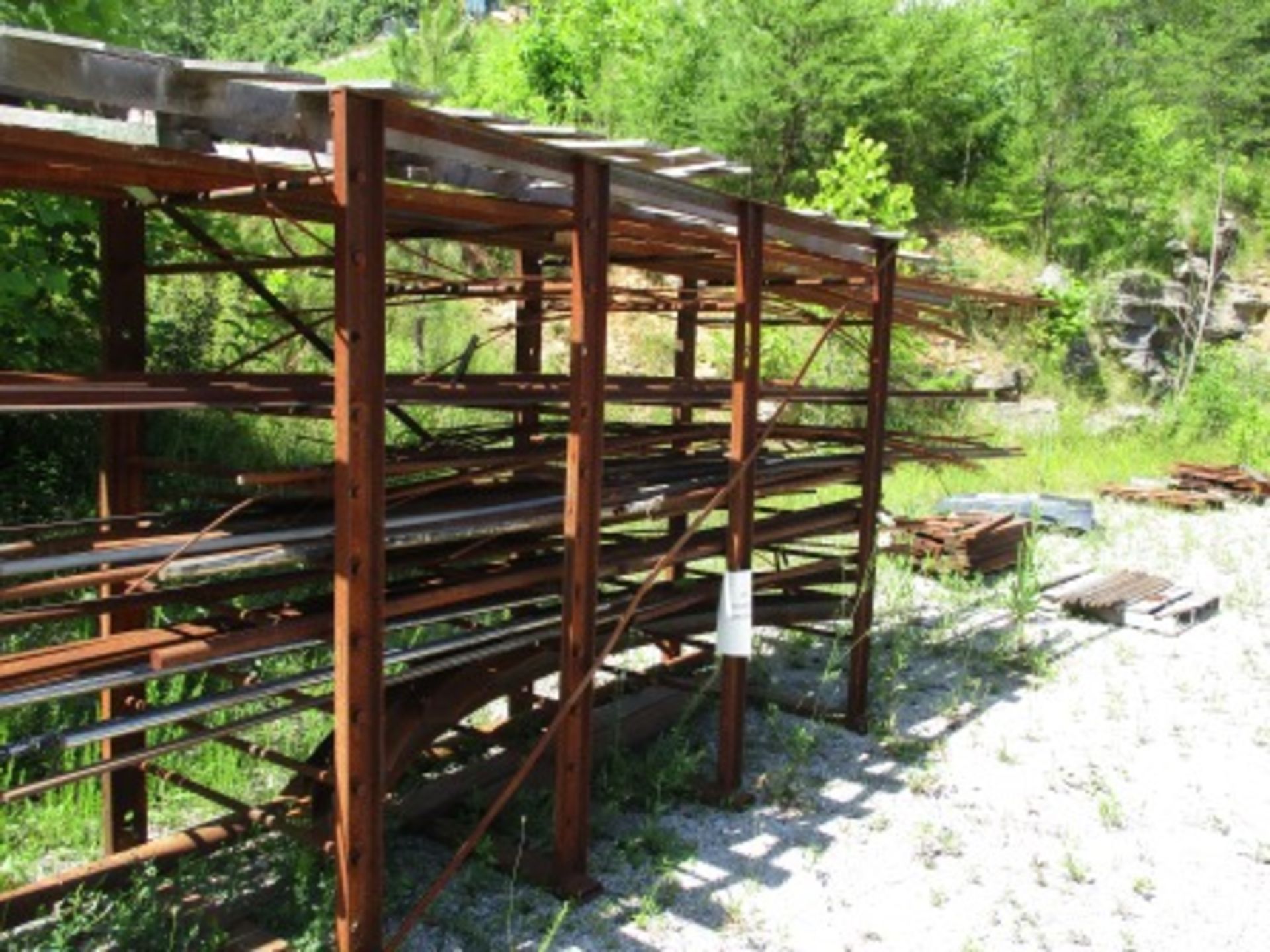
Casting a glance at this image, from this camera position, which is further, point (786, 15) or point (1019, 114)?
point (1019, 114)

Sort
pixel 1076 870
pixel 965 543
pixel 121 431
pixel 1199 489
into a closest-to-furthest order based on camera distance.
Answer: pixel 121 431 < pixel 1076 870 < pixel 965 543 < pixel 1199 489

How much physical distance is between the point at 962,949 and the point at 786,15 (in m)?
22.0

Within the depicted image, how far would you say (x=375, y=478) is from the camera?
3.67 metres

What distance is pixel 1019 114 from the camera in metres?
27.2

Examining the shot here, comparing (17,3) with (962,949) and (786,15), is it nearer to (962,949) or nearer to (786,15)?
(962,949)

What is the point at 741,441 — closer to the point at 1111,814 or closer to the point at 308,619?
the point at 308,619

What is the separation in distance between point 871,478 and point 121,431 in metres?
4.35

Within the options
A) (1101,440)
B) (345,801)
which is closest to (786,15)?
(1101,440)

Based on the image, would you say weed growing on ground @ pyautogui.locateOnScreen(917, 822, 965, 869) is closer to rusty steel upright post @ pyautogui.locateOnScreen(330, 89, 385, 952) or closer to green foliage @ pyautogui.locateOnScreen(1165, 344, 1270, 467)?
rusty steel upright post @ pyautogui.locateOnScreen(330, 89, 385, 952)

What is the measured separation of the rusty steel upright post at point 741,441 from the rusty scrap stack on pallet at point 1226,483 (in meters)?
13.4

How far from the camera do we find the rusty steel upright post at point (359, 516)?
3.53 meters

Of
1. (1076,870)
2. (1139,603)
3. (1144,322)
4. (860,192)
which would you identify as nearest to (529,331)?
(1076,870)

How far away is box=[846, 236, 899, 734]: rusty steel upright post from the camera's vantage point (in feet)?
22.8

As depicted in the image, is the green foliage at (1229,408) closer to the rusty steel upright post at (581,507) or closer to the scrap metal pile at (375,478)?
the scrap metal pile at (375,478)
